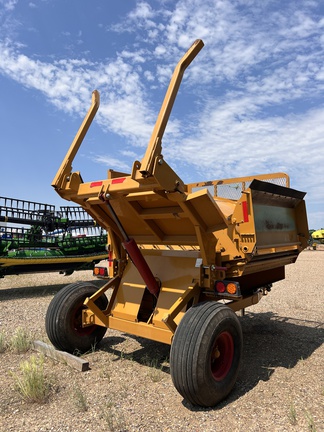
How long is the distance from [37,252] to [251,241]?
709 cm

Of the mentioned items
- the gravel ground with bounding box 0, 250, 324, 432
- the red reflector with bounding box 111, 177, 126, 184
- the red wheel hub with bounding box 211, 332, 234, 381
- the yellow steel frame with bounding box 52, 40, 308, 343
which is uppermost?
the red reflector with bounding box 111, 177, 126, 184

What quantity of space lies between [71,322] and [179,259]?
163cm

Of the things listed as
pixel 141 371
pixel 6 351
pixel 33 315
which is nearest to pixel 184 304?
pixel 141 371

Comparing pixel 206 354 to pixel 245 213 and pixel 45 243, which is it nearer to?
pixel 245 213

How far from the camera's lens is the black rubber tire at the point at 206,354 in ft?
10.1

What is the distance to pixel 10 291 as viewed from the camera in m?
9.99

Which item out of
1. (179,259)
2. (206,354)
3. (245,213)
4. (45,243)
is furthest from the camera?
(45,243)

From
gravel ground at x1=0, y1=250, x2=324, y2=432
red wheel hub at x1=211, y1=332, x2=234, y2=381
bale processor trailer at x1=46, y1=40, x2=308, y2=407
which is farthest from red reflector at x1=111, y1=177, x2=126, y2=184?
gravel ground at x1=0, y1=250, x2=324, y2=432

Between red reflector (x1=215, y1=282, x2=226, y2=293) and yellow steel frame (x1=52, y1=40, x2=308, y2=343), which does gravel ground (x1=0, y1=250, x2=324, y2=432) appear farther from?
red reflector (x1=215, y1=282, x2=226, y2=293)

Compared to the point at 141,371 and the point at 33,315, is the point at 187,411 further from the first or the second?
the point at 33,315

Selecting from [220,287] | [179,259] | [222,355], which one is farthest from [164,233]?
[222,355]

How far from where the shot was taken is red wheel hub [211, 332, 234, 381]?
343 centimetres

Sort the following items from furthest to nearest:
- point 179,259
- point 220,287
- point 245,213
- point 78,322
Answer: point 78,322 < point 179,259 < point 245,213 < point 220,287

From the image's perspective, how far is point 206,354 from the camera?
10.4ft
